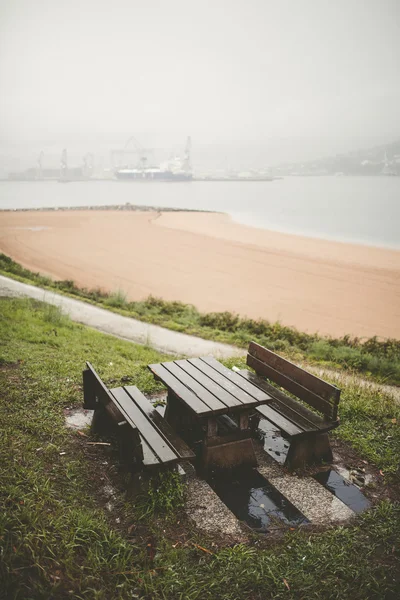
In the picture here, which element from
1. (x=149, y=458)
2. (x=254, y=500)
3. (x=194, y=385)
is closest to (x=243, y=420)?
(x=194, y=385)

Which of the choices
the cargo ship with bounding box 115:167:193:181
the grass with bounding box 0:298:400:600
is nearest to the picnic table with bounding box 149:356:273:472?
the grass with bounding box 0:298:400:600

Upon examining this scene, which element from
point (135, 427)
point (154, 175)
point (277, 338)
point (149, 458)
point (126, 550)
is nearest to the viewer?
point (126, 550)

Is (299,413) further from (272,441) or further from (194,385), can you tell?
(194,385)

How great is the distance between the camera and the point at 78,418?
15.2 ft

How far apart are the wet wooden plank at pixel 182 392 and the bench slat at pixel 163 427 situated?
30 centimetres

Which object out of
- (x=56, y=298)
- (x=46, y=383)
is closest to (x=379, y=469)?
(x=46, y=383)

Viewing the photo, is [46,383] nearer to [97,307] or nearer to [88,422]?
[88,422]

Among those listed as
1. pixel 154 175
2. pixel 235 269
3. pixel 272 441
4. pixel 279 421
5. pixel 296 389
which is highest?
pixel 154 175

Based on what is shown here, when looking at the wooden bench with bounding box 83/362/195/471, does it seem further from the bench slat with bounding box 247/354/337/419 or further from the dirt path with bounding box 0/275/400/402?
the dirt path with bounding box 0/275/400/402

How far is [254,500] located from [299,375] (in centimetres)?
129

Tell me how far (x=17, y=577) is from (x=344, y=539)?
225 cm

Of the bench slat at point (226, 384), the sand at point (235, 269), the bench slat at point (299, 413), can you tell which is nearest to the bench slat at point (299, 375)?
the bench slat at point (299, 413)

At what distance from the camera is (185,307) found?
12.0m

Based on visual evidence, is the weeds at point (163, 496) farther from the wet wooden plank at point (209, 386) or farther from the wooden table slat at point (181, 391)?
the wet wooden plank at point (209, 386)
